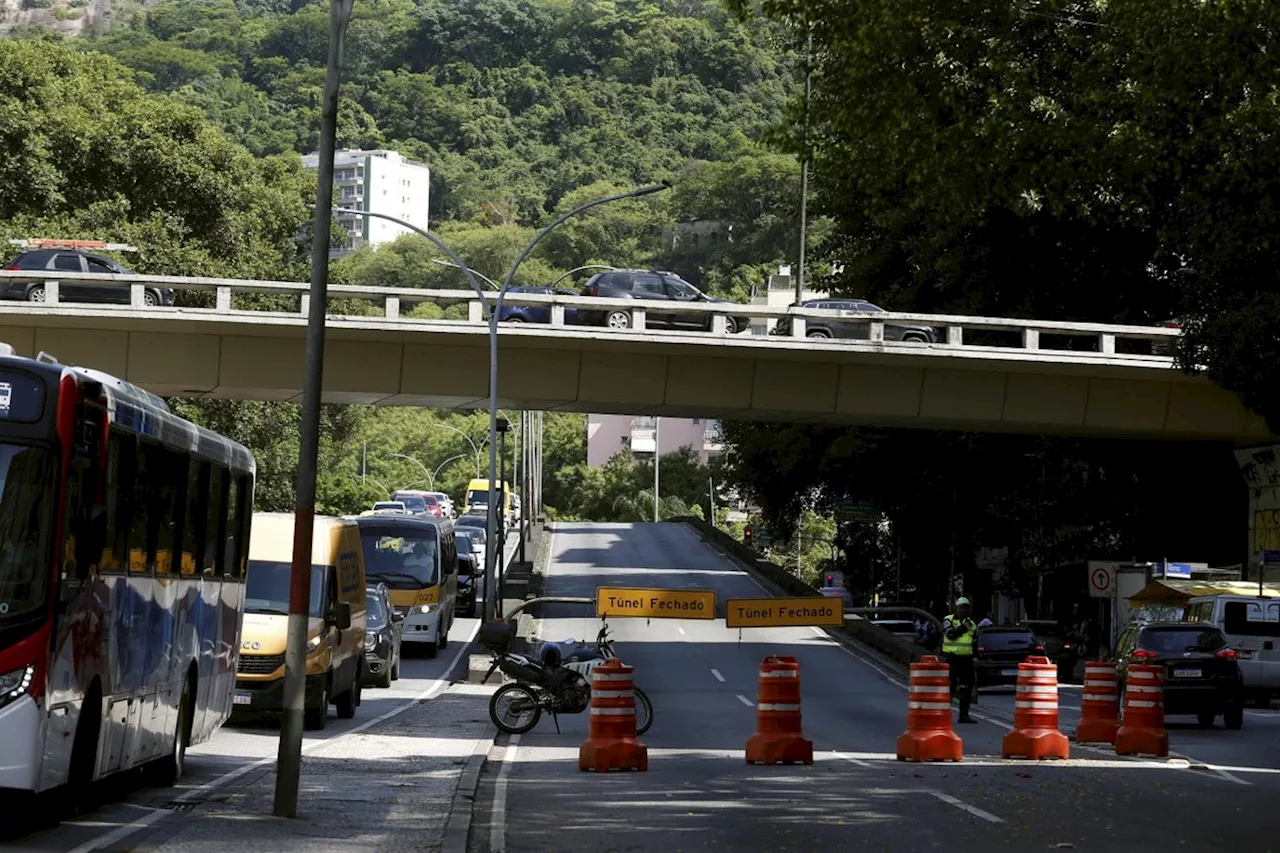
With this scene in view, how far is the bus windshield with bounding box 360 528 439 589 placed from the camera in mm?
40250

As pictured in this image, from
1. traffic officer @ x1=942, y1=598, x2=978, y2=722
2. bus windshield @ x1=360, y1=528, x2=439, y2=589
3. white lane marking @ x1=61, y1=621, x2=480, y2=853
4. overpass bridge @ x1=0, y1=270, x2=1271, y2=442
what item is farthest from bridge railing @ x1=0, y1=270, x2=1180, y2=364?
traffic officer @ x1=942, y1=598, x2=978, y2=722

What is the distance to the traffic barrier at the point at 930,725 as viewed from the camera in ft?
65.1

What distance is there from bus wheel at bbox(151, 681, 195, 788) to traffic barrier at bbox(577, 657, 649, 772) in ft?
12.3

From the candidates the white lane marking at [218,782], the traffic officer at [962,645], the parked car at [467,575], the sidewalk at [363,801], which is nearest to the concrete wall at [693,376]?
the parked car at [467,575]

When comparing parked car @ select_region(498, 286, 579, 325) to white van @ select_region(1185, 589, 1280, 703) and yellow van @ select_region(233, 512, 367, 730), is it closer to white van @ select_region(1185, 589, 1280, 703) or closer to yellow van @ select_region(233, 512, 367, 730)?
white van @ select_region(1185, 589, 1280, 703)

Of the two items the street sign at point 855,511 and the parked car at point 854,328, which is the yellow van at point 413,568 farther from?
the street sign at point 855,511

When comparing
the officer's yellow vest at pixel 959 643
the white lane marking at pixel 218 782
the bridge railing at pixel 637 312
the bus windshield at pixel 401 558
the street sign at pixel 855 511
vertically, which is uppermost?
the bridge railing at pixel 637 312

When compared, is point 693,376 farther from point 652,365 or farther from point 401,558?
point 401,558

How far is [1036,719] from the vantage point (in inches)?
807

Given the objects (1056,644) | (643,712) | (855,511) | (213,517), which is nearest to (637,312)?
(1056,644)

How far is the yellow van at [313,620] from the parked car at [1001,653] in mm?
13625

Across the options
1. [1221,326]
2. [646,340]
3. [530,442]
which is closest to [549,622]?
[646,340]

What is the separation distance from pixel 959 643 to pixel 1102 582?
2527 cm

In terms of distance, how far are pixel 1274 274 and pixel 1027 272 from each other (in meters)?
12.6
